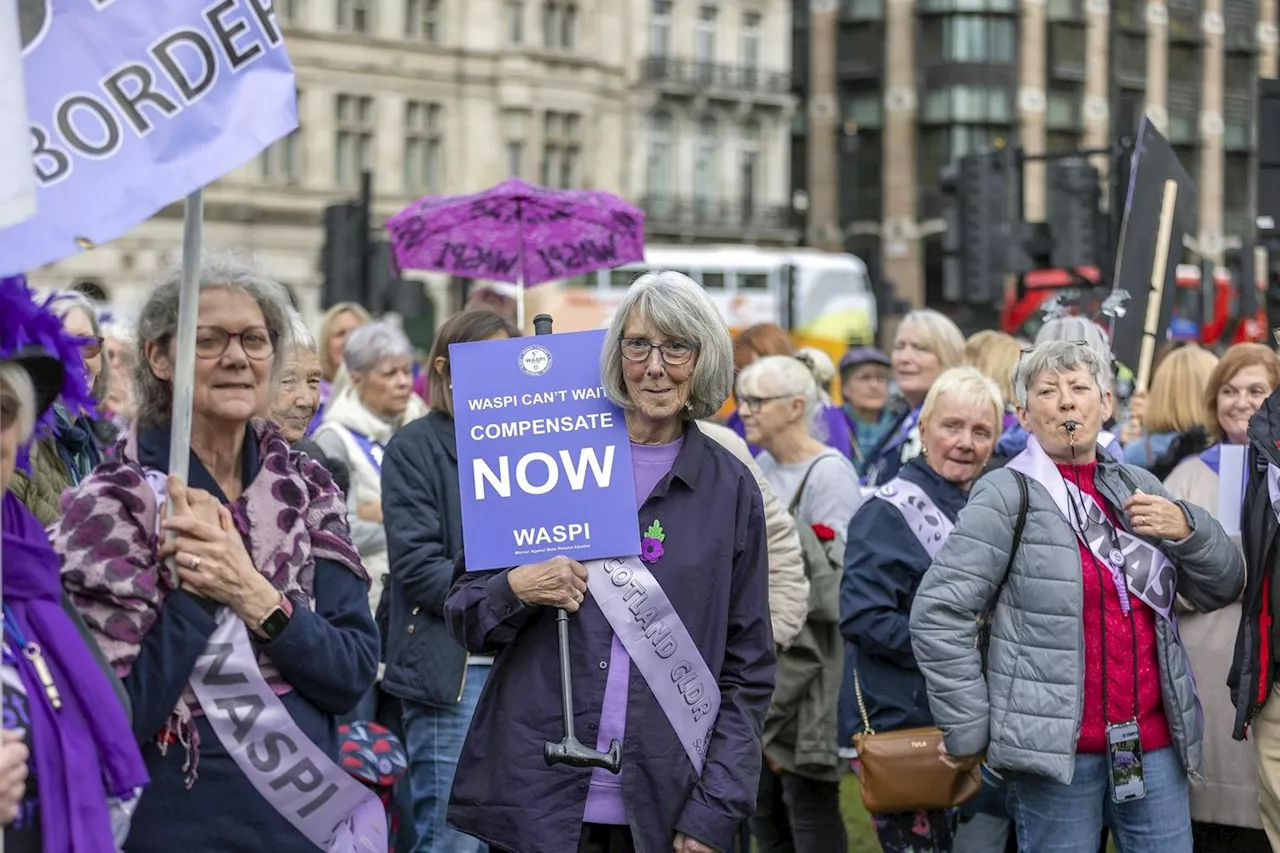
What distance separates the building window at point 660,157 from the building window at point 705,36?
2.22 meters

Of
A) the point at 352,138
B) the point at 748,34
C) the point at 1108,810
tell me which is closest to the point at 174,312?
the point at 1108,810

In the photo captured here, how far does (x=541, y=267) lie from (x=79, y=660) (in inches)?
249

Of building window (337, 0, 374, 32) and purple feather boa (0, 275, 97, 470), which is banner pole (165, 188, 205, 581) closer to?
purple feather boa (0, 275, 97, 470)

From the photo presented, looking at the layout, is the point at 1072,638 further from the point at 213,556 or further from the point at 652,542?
the point at 213,556

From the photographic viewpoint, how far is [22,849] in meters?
3.34

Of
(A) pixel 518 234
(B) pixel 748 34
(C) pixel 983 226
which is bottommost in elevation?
(A) pixel 518 234

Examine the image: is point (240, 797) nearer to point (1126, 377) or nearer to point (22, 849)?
point (22, 849)

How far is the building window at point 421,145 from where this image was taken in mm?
49969

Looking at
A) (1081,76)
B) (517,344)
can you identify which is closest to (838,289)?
(1081,76)

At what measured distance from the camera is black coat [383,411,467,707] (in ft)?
19.7

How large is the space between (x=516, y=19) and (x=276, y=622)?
161 ft

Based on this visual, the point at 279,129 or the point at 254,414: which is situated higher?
the point at 279,129

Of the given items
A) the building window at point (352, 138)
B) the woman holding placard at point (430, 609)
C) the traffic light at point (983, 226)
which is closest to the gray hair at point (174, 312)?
the woman holding placard at point (430, 609)

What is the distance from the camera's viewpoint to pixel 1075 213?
52.2 ft
